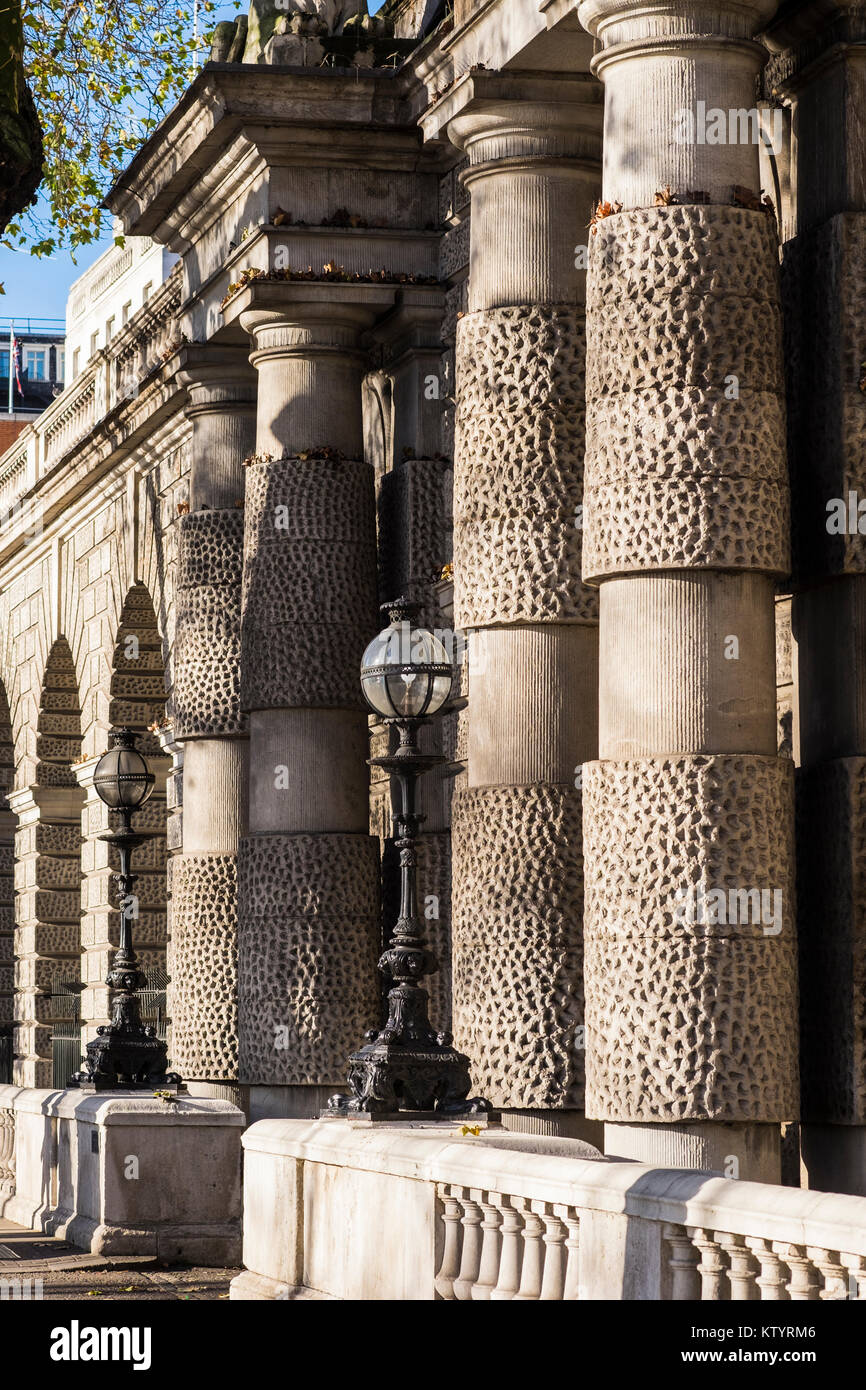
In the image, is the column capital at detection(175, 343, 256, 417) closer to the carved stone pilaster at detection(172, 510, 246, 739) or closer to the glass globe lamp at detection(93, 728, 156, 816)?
the carved stone pilaster at detection(172, 510, 246, 739)

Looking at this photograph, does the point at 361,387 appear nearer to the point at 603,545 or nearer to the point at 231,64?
the point at 231,64

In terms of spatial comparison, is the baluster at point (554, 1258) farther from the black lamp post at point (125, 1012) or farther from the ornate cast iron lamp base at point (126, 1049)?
the black lamp post at point (125, 1012)

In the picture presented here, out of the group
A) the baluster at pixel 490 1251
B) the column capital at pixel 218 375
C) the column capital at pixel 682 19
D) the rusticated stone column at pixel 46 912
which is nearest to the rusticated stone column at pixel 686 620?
the column capital at pixel 682 19

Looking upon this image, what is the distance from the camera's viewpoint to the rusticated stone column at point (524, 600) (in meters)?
13.4

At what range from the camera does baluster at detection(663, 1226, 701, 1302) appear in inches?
305

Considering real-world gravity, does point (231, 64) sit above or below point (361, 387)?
above

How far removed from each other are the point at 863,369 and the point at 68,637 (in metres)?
16.3

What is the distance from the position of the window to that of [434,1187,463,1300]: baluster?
73.2 meters

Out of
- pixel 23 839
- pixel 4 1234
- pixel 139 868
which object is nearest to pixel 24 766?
pixel 23 839

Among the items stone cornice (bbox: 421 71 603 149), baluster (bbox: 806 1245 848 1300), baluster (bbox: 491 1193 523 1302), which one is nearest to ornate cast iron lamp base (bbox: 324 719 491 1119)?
baluster (bbox: 491 1193 523 1302)

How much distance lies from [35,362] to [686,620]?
7154 cm

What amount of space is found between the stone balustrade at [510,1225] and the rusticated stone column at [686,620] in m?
1.06

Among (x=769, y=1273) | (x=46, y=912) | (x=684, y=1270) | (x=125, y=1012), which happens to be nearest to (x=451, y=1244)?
(x=684, y=1270)
